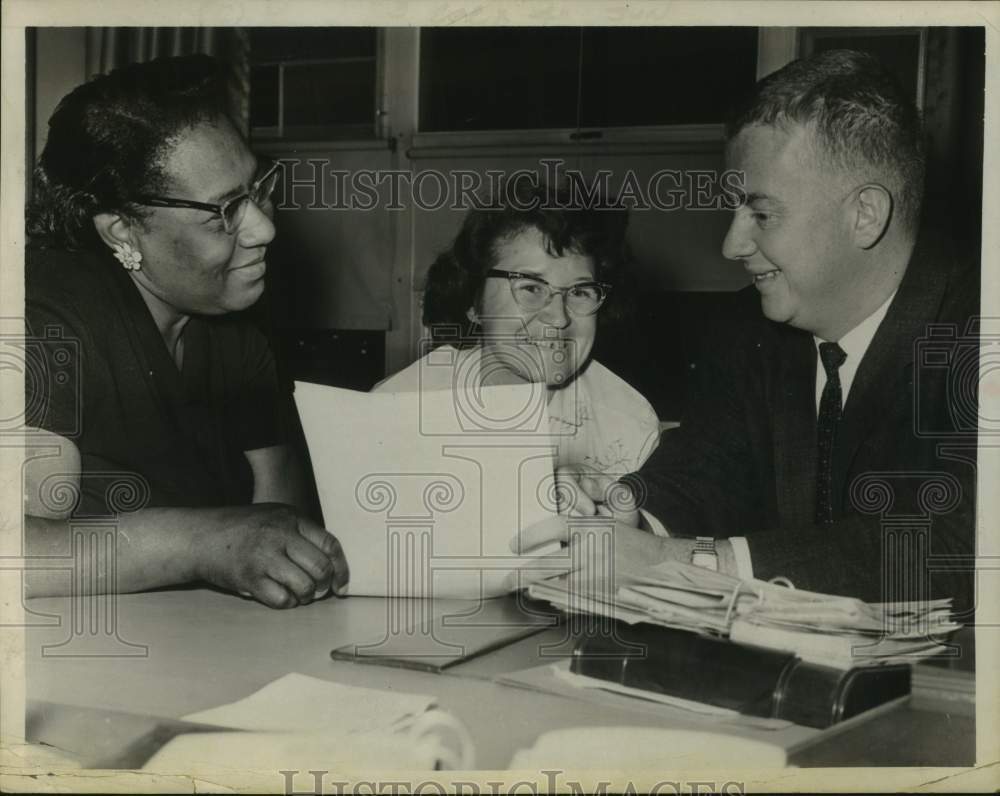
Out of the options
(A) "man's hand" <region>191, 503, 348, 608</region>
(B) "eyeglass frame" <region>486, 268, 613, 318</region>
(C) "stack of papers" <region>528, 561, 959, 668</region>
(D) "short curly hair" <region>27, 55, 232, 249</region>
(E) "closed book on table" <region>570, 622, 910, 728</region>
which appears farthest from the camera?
→ (B) "eyeglass frame" <region>486, 268, 613, 318</region>

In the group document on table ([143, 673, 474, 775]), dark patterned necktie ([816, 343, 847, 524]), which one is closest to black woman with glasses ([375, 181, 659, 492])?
dark patterned necktie ([816, 343, 847, 524])

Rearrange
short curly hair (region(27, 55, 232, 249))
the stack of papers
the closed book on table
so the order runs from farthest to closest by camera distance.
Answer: short curly hair (region(27, 55, 232, 249)) < the stack of papers < the closed book on table

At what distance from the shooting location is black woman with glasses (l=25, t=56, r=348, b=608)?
1.24m

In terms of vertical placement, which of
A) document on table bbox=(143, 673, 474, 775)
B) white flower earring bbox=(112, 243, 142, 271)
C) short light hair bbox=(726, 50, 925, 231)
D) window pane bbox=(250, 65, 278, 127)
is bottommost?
document on table bbox=(143, 673, 474, 775)

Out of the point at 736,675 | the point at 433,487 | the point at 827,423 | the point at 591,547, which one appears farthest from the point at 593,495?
the point at 736,675

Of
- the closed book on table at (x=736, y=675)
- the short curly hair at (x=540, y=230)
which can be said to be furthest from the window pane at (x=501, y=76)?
the closed book on table at (x=736, y=675)

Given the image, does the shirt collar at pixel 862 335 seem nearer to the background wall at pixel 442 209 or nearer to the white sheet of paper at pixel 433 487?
the background wall at pixel 442 209

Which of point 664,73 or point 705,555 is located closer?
point 705,555

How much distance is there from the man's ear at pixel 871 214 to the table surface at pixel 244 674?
2.09 ft

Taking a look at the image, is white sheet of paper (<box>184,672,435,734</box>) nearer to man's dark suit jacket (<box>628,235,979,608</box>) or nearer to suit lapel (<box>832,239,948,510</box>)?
man's dark suit jacket (<box>628,235,979,608</box>)

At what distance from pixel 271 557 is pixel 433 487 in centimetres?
24

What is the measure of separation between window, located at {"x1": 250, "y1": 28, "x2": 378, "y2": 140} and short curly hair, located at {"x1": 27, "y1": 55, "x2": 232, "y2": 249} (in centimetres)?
9

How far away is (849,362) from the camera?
1.29 metres

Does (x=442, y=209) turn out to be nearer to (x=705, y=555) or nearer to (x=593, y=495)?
(x=593, y=495)
